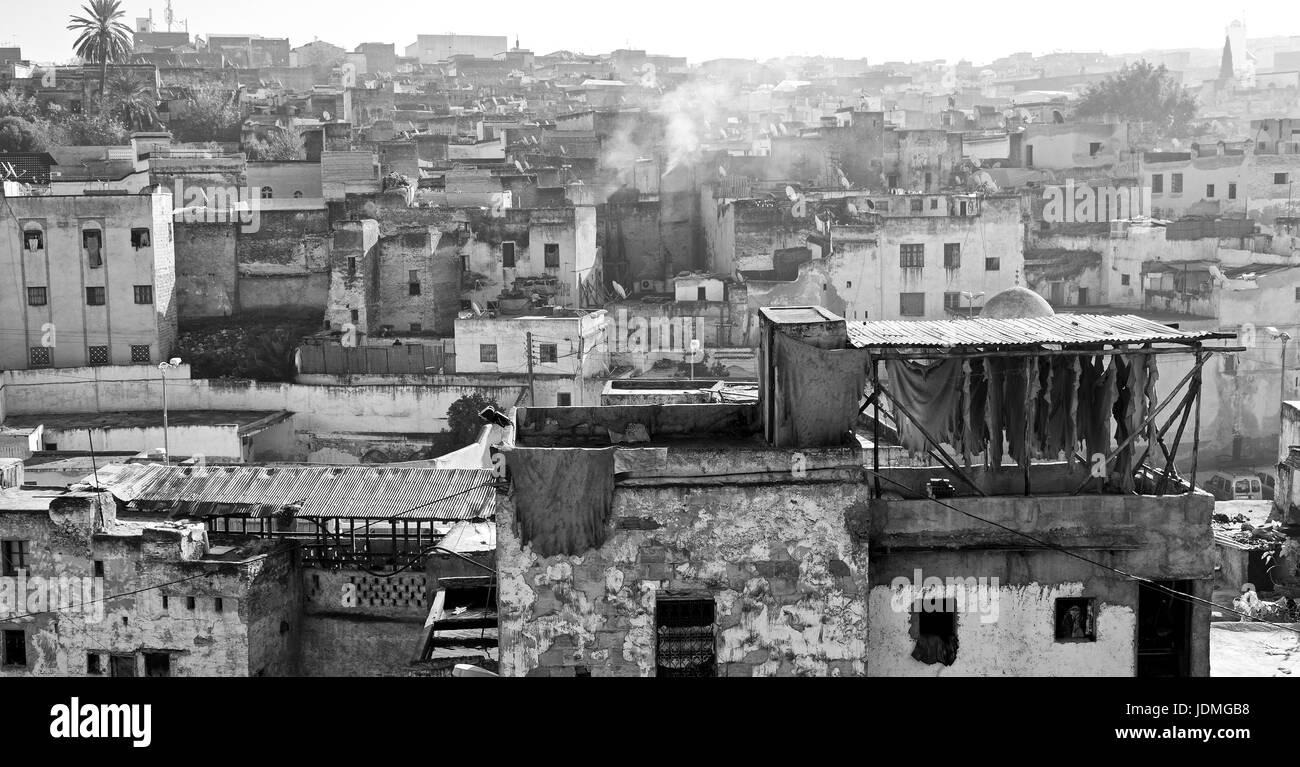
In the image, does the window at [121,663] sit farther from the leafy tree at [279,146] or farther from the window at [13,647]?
the leafy tree at [279,146]

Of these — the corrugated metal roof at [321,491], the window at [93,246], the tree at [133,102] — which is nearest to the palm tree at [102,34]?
the tree at [133,102]

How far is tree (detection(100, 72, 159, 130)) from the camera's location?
52.2 metres

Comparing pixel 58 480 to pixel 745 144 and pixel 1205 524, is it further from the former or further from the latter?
pixel 745 144

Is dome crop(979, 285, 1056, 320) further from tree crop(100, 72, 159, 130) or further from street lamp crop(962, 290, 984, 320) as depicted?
tree crop(100, 72, 159, 130)

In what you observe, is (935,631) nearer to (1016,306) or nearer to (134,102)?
(1016,306)

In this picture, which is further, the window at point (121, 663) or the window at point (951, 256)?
the window at point (951, 256)

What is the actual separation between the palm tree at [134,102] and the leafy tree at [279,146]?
6.07 meters

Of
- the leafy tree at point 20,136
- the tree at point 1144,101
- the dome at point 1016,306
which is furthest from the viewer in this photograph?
the tree at point 1144,101

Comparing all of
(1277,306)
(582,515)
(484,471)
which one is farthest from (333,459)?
(582,515)

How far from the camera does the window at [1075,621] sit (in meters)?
10.6

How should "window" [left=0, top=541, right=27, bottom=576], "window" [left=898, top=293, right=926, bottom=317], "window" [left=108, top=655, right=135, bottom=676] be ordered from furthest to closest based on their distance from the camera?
"window" [left=898, top=293, right=926, bottom=317]
"window" [left=0, top=541, right=27, bottom=576]
"window" [left=108, top=655, right=135, bottom=676]

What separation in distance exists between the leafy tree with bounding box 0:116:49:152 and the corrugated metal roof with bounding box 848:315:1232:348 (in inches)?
1643

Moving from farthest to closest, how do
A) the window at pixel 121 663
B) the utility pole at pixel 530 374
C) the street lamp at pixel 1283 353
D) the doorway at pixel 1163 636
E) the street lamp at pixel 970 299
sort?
the street lamp at pixel 970 299
the utility pole at pixel 530 374
the street lamp at pixel 1283 353
the window at pixel 121 663
the doorway at pixel 1163 636

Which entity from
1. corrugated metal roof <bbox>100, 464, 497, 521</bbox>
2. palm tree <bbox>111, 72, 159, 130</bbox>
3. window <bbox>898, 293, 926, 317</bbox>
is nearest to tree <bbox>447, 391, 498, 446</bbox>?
window <bbox>898, 293, 926, 317</bbox>
